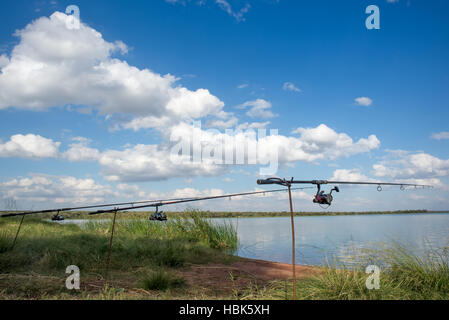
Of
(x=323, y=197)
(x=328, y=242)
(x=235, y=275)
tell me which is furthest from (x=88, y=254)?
(x=328, y=242)

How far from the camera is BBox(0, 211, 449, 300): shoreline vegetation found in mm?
4930

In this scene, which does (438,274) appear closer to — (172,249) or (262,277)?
(262,277)

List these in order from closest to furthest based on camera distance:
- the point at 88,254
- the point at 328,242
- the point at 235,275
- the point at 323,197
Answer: the point at 323,197 → the point at 235,275 → the point at 88,254 → the point at 328,242

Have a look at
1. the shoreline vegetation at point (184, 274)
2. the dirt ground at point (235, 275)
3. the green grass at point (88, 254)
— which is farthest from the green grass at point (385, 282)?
the green grass at point (88, 254)

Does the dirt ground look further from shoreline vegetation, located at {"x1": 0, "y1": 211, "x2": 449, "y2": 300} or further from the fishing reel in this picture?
the fishing reel

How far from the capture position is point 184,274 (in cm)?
795

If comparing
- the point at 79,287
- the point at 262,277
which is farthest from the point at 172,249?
the point at 79,287

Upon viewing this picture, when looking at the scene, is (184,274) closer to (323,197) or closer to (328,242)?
(323,197)

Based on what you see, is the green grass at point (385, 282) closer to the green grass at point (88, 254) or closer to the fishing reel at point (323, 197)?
the fishing reel at point (323, 197)

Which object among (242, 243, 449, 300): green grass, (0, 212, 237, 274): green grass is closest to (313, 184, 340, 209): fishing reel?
(242, 243, 449, 300): green grass

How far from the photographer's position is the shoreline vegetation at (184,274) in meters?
4.93
